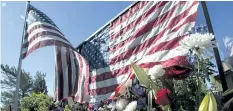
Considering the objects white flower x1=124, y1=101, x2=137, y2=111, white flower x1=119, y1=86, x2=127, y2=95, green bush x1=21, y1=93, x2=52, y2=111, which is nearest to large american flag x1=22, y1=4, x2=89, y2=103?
green bush x1=21, y1=93, x2=52, y2=111

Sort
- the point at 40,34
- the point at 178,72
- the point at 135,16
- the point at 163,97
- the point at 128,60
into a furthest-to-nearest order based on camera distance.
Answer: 1. the point at 40,34
2. the point at 135,16
3. the point at 128,60
4. the point at 178,72
5. the point at 163,97

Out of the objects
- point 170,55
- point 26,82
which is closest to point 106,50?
point 170,55

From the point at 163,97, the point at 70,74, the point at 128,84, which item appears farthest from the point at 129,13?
the point at 163,97

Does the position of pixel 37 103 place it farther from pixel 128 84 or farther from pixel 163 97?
pixel 163 97

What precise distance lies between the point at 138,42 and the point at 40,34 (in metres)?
1.91

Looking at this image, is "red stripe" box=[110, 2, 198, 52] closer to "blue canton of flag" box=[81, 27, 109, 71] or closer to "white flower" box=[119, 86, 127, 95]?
"blue canton of flag" box=[81, 27, 109, 71]

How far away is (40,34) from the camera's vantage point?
496 cm

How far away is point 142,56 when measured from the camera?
359 centimetres

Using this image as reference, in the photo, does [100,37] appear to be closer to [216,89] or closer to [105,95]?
[105,95]

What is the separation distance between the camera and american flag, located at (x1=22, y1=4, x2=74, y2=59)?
4.86 metres

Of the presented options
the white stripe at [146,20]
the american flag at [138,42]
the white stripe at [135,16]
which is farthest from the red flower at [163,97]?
the white stripe at [135,16]

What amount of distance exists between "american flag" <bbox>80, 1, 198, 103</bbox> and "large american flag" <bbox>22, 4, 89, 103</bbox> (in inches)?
8.4

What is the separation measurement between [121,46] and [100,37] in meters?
0.88

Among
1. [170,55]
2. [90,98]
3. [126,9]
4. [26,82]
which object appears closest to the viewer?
[170,55]
